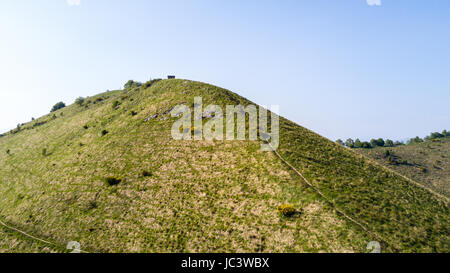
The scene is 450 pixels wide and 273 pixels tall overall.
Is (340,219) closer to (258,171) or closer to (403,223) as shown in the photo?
(403,223)

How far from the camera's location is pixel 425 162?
279ft

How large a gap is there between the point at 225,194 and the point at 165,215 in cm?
990

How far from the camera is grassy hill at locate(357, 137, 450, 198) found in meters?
68.6

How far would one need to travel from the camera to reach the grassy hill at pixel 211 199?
27.7m

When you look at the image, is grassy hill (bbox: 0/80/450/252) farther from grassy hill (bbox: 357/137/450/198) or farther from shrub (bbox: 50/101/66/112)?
shrub (bbox: 50/101/66/112)

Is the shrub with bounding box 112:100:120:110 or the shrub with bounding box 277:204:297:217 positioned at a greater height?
the shrub with bounding box 112:100:120:110

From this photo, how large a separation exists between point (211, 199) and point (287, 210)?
1205 centimetres

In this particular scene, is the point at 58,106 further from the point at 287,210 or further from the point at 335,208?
the point at 335,208

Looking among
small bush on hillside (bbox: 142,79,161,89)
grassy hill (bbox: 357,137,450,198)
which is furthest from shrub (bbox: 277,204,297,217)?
small bush on hillside (bbox: 142,79,161,89)

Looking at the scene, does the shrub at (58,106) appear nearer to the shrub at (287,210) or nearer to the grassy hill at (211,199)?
the grassy hill at (211,199)

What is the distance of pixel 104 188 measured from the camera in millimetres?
43406

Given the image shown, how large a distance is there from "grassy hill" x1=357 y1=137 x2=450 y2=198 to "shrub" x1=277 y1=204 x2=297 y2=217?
196 ft

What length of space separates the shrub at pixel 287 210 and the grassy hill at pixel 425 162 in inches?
2352
